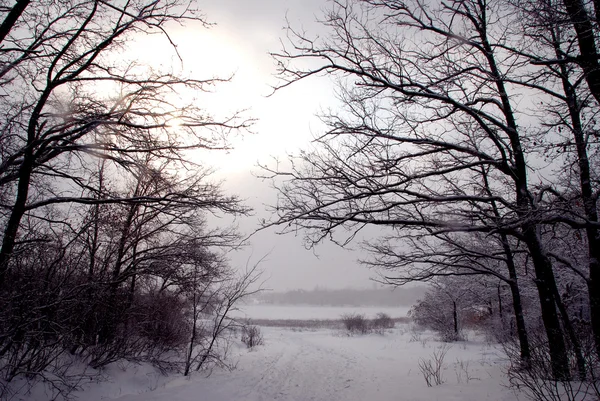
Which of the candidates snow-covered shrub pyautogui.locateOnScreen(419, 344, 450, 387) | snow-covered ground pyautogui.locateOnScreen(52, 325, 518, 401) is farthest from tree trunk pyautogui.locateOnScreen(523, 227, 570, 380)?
snow-covered shrub pyautogui.locateOnScreen(419, 344, 450, 387)

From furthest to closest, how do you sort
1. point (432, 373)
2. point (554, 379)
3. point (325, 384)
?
point (325, 384) < point (432, 373) < point (554, 379)

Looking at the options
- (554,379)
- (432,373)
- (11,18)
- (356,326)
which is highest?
(11,18)

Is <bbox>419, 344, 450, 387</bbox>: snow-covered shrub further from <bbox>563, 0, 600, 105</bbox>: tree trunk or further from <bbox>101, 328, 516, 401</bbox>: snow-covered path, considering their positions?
<bbox>563, 0, 600, 105</bbox>: tree trunk

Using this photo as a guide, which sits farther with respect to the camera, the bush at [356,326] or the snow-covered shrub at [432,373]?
the bush at [356,326]

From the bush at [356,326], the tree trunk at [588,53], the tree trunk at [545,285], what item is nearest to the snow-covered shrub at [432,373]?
the tree trunk at [545,285]

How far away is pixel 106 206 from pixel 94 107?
4294mm

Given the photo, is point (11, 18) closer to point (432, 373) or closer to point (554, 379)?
point (554, 379)

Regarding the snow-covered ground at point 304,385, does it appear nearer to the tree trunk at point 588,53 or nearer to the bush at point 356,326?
the tree trunk at point 588,53

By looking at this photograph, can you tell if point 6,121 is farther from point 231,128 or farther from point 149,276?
point 149,276

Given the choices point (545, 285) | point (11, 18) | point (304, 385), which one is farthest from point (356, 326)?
point (11, 18)

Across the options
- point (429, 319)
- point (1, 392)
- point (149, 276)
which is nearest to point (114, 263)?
point (149, 276)

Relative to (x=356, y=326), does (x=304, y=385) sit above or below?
above

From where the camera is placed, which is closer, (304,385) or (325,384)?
(304,385)

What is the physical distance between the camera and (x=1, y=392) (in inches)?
234
